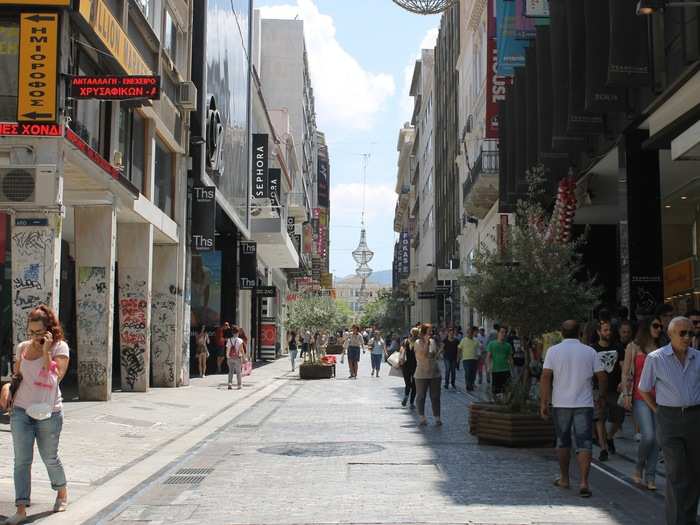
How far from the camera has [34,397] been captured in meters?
7.23

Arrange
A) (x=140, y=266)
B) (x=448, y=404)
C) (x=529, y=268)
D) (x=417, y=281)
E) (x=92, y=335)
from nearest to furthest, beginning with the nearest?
(x=529, y=268) → (x=92, y=335) → (x=448, y=404) → (x=140, y=266) → (x=417, y=281)

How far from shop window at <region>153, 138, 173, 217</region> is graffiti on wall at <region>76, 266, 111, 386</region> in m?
4.97

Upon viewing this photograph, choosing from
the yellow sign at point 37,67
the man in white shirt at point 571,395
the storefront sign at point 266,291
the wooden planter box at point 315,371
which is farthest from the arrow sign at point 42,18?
the storefront sign at point 266,291

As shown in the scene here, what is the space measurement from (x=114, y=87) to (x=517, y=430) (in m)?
8.51

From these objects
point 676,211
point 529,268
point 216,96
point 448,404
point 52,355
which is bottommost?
point 448,404

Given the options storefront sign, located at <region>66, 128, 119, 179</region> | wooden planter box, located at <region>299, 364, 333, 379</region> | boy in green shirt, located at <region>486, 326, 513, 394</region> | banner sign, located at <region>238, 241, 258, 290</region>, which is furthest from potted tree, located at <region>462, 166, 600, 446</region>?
banner sign, located at <region>238, 241, 258, 290</region>

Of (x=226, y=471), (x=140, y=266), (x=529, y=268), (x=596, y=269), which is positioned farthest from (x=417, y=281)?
(x=226, y=471)

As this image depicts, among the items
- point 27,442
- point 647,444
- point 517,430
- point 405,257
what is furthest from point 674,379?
point 405,257

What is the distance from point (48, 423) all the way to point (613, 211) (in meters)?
21.0

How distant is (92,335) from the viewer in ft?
59.1

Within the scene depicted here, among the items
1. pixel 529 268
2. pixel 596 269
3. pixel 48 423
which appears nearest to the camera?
pixel 48 423

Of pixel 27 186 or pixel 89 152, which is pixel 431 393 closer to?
pixel 89 152

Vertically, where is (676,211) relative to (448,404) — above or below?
above

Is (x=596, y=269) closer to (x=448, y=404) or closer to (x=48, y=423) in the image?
(x=448, y=404)
